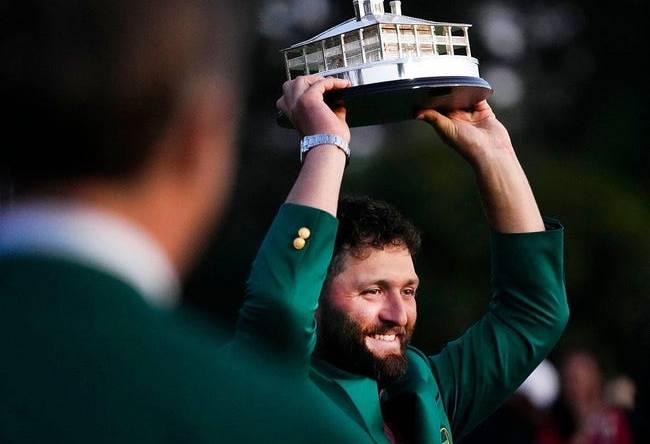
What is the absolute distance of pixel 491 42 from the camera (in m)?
15.9

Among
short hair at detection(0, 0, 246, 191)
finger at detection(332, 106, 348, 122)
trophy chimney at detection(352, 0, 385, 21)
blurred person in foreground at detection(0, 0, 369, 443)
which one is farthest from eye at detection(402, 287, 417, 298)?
short hair at detection(0, 0, 246, 191)

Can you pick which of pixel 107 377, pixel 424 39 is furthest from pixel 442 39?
pixel 107 377

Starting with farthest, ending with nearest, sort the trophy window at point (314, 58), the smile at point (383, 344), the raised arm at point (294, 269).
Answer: the smile at point (383, 344)
the trophy window at point (314, 58)
the raised arm at point (294, 269)

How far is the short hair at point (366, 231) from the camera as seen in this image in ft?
12.1

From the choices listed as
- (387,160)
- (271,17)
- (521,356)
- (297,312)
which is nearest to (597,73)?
(387,160)

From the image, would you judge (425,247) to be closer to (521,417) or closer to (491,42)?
(491,42)

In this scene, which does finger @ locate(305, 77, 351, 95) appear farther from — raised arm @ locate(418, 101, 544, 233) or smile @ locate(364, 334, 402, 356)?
smile @ locate(364, 334, 402, 356)

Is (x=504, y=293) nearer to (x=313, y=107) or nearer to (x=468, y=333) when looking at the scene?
(x=468, y=333)

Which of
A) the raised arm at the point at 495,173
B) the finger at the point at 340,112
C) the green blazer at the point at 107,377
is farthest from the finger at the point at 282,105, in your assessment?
the green blazer at the point at 107,377

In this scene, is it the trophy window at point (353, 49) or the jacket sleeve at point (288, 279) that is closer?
the jacket sleeve at point (288, 279)

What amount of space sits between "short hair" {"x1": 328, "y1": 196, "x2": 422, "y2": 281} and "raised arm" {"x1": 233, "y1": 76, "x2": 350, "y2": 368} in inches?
32.3

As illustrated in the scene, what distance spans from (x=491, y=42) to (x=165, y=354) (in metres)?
14.9

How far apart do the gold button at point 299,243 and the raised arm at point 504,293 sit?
0.89 m

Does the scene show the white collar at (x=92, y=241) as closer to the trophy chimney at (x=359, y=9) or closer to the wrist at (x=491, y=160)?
the trophy chimney at (x=359, y=9)
